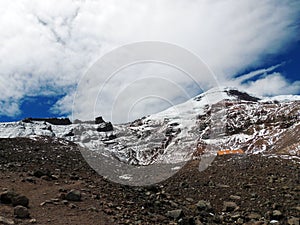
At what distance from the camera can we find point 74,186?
15312mm

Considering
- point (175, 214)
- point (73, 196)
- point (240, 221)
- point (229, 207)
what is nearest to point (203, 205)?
point (229, 207)

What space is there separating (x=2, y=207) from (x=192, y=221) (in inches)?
300

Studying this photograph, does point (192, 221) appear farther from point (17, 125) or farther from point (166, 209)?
point (17, 125)

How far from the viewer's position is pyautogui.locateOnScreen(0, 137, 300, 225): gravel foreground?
1183 centimetres

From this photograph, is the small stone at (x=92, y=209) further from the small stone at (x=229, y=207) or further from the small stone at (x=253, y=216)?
the small stone at (x=253, y=216)

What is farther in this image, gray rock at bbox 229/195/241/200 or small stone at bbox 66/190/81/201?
gray rock at bbox 229/195/241/200

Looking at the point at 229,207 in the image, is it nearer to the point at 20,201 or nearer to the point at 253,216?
the point at 253,216

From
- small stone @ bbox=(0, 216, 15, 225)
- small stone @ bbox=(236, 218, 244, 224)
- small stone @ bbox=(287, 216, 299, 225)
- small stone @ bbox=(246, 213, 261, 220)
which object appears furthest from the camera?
small stone @ bbox=(246, 213, 261, 220)

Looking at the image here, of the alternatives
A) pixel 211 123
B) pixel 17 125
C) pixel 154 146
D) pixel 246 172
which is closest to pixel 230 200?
pixel 246 172

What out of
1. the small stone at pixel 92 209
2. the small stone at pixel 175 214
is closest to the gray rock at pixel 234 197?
the small stone at pixel 175 214

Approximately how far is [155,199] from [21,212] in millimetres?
7025

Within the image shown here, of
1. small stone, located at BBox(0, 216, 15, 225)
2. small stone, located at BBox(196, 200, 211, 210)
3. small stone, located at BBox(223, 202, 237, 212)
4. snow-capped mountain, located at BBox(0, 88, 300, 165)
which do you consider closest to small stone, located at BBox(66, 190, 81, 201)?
small stone, located at BBox(0, 216, 15, 225)

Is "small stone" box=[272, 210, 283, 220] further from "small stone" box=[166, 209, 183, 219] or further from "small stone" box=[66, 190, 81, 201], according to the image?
"small stone" box=[66, 190, 81, 201]

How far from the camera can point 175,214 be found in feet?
45.6
